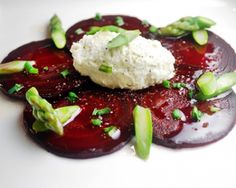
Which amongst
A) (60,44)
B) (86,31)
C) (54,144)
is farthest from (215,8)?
(54,144)

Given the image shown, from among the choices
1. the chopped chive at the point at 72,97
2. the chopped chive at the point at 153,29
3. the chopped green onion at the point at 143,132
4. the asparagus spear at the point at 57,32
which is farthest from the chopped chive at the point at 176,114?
the asparagus spear at the point at 57,32

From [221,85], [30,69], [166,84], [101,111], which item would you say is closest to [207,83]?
[221,85]

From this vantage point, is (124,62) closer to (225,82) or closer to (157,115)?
(157,115)

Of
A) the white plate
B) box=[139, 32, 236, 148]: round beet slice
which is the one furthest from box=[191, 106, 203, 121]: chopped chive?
the white plate

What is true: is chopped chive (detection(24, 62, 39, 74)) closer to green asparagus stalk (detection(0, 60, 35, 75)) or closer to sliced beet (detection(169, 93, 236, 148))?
green asparagus stalk (detection(0, 60, 35, 75))

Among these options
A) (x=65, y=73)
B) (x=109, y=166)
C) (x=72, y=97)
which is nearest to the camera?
(x=109, y=166)

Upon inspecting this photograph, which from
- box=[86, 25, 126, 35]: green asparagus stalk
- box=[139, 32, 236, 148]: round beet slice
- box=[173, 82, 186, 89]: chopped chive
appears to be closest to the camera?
box=[139, 32, 236, 148]: round beet slice

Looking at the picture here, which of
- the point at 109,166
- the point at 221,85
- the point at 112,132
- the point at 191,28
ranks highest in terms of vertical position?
the point at 191,28
